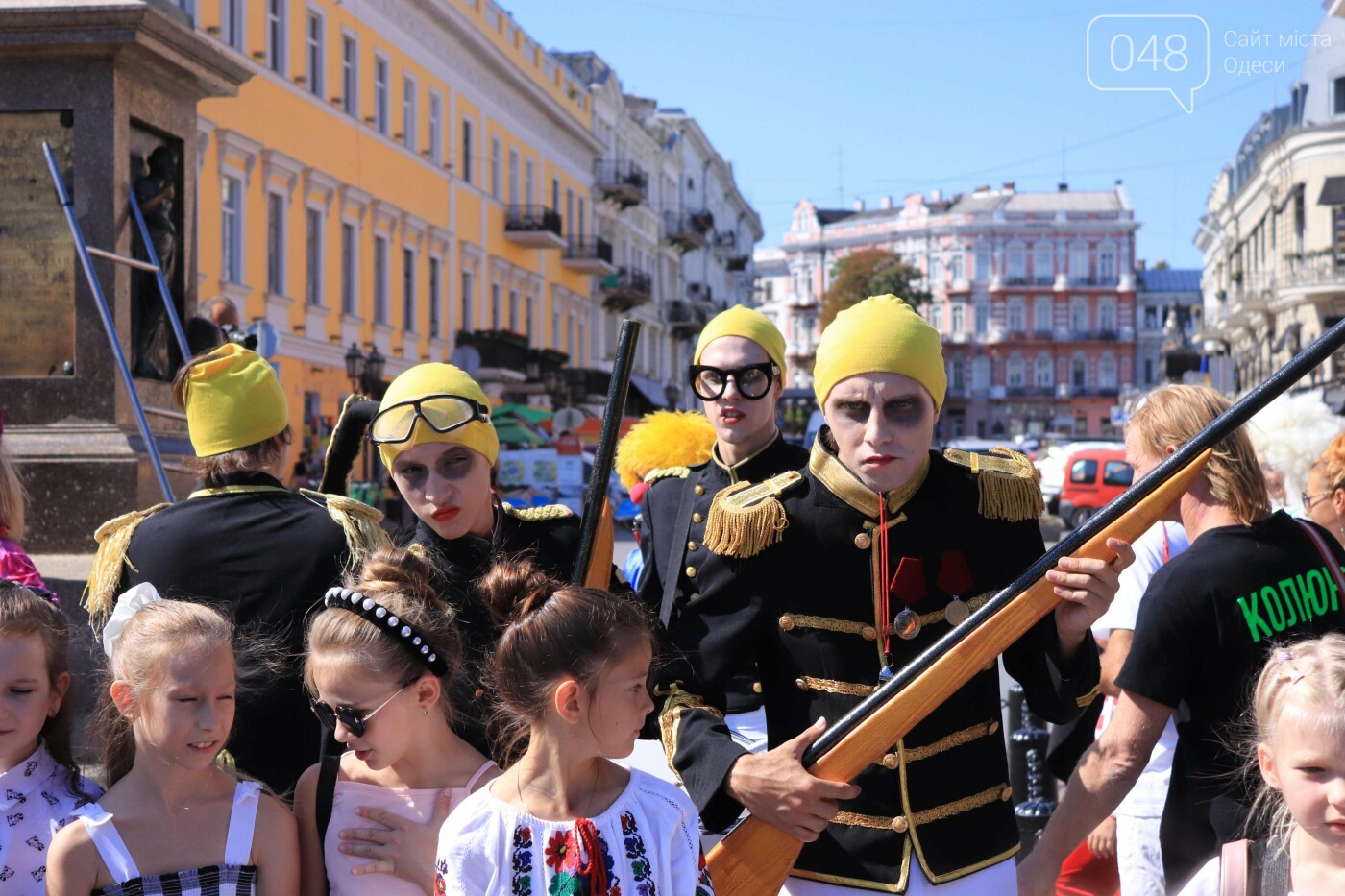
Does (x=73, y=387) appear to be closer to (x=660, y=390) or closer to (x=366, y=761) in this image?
(x=366, y=761)

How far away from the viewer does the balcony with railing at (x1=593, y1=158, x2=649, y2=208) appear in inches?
1948

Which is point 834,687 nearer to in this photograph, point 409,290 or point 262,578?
point 262,578

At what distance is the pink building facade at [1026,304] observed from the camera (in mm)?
91562

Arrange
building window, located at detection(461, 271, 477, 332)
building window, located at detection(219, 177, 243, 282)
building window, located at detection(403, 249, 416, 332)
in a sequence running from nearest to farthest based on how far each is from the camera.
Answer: building window, located at detection(219, 177, 243, 282), building window, located at detection(403, 249, 416, 332), building window, located at detection(461, 271, 477, 332)

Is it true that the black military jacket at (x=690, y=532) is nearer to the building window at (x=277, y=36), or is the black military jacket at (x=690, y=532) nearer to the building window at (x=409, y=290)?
the building window at (x=277, y=36)

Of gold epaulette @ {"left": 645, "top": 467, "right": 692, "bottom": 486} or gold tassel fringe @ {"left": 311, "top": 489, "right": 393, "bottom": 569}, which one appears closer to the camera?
gold tassel fringe @ {"left": 311, "top": 489, "right": 393, "bottom": 569}

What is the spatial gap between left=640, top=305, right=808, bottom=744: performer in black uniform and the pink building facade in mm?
86749

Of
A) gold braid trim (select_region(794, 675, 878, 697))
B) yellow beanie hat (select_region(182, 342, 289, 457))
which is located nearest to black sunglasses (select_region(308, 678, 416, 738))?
gold braid trim (select_region(794, 675, 878, 697))

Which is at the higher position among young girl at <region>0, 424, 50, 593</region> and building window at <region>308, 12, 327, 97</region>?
building window at <region>308, 12, 327, 97</region>

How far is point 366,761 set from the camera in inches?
110

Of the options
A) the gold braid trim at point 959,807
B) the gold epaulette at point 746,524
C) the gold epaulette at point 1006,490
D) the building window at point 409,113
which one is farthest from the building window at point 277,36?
the gold braid trim at point 959,807

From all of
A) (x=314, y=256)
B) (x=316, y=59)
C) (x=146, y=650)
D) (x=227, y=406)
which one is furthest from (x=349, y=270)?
(x=146, y=650)

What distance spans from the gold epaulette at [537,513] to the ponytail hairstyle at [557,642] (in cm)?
101

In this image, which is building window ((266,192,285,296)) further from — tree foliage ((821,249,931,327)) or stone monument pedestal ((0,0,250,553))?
tree foliage ((821,249,931,327))
